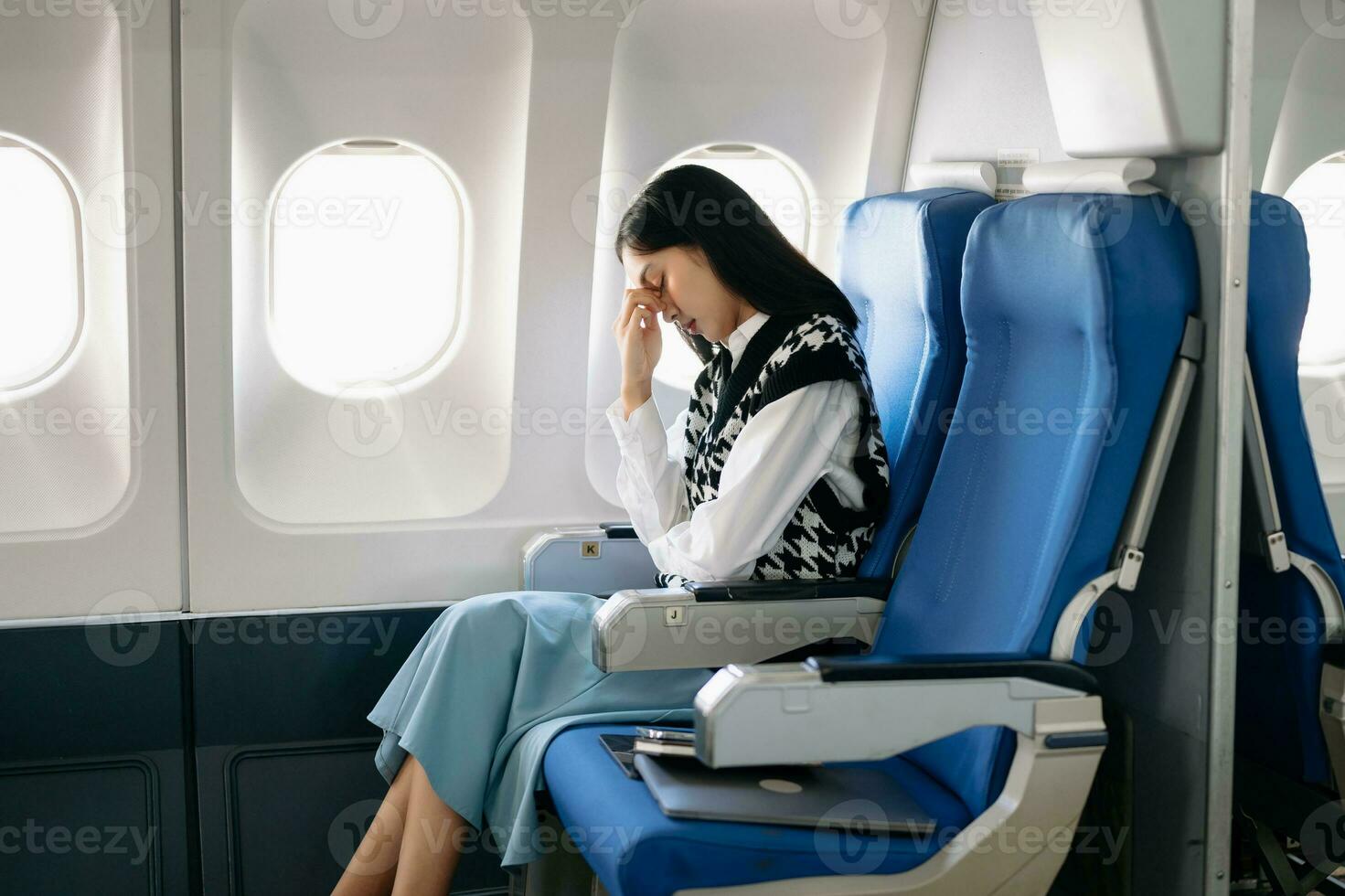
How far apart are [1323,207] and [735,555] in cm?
126

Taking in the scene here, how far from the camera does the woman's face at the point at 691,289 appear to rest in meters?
2.78

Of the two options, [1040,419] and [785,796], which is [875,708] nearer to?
[785,796]

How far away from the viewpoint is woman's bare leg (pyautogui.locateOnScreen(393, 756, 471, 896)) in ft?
8.70

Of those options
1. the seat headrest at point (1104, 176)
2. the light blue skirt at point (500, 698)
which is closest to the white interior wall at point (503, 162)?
the light blue skirt at point (500, 698)

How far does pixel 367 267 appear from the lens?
3.55m

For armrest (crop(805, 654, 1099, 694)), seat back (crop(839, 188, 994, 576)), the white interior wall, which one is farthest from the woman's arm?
the white interior wall

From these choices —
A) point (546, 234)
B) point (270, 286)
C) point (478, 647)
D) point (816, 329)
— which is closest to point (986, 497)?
point (816, 329)

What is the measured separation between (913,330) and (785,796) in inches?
43.1

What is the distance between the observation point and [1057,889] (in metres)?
2.57

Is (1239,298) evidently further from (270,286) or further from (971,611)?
(270,286)

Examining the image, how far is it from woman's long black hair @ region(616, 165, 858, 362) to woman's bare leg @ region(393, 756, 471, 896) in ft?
3.90

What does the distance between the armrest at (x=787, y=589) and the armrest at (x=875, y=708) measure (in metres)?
0.59

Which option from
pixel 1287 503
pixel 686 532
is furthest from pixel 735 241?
pixel 1287 503

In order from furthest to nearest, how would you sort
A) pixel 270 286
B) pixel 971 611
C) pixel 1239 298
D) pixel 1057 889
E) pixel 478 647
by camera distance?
1. pixel 270 286
2. pixel 478 647
3. pixel 1057 889
4. pixel 971 611
5. pixel 1239 298
